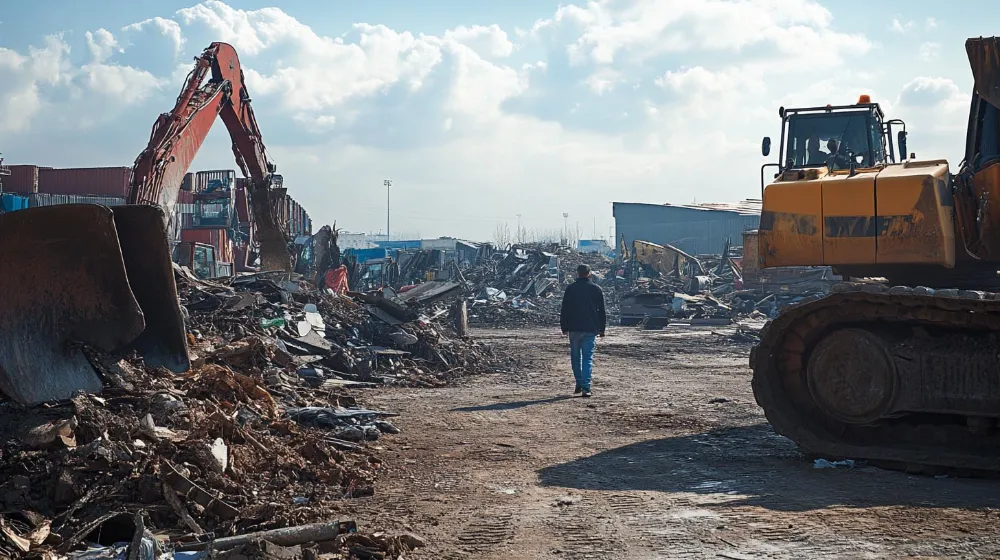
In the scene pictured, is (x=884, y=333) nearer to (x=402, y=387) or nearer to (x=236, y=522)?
(x=236, y=522)

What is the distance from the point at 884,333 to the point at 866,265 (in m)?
0.72

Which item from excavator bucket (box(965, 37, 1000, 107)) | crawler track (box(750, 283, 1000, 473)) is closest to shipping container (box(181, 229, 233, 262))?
crawler track (box(750, 283, 1000, 473))

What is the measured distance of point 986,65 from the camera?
6797 millimetres

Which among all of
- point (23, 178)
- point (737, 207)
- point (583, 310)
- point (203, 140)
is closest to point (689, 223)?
point (737, 207)

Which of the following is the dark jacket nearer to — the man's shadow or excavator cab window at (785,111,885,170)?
the man's shadow

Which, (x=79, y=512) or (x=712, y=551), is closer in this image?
(x=712, y=551)

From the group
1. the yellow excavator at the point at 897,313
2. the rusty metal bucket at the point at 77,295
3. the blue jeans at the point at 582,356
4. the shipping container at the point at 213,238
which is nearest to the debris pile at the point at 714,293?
the blue jeans at the point at 582,356

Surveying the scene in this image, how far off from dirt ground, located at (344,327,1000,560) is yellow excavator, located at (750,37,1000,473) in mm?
485

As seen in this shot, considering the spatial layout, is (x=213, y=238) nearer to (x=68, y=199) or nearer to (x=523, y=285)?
(x=68, y=199)

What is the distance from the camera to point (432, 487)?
253 inches

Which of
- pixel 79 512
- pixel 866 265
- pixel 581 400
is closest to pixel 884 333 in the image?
pixel 866 265

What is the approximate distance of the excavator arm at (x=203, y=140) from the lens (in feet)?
45.4

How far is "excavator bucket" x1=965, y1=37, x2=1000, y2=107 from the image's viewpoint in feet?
22.1

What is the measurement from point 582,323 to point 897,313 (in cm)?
499
